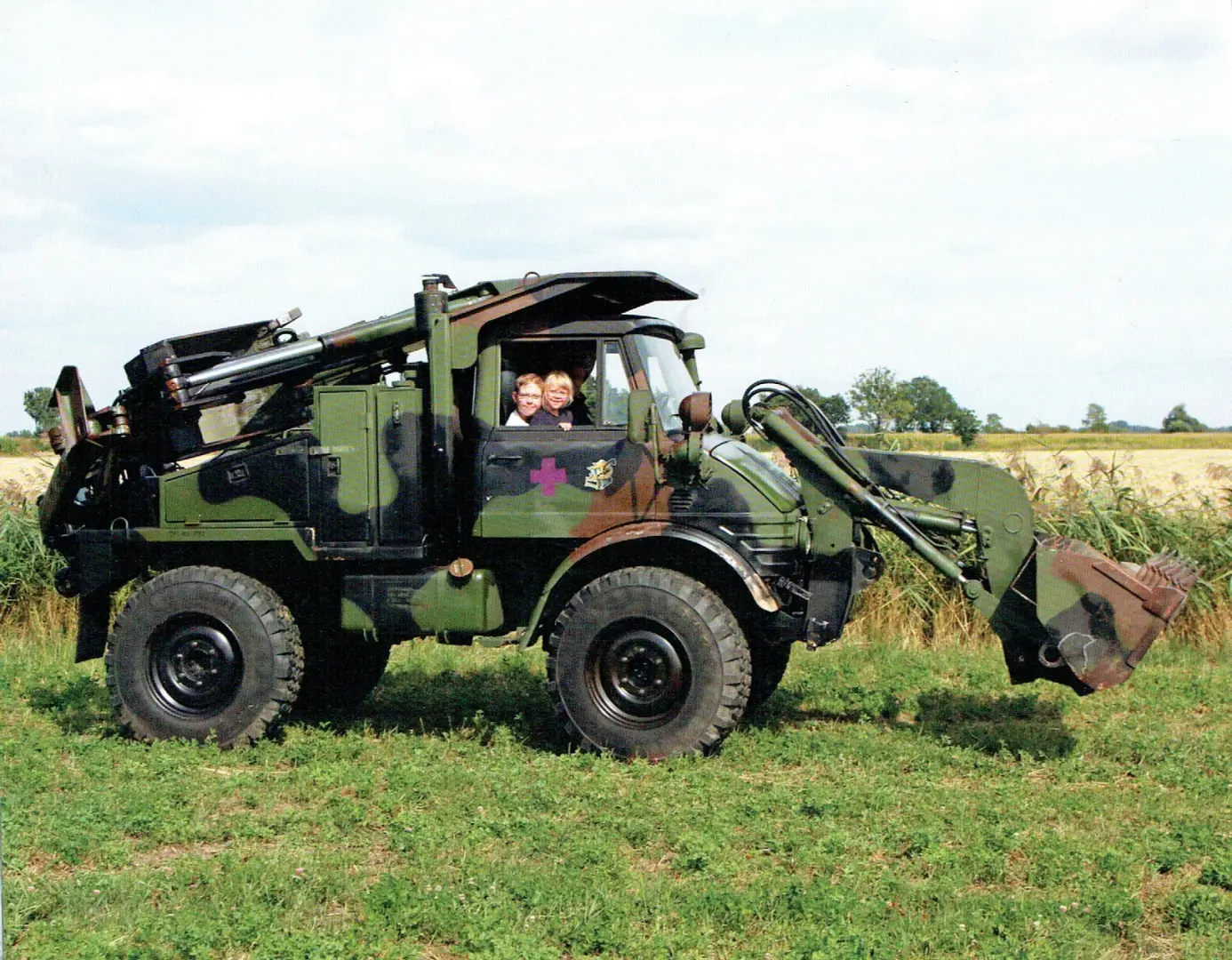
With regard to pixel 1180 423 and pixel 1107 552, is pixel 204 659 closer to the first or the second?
pixel 1107 552

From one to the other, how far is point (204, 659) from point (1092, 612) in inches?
212

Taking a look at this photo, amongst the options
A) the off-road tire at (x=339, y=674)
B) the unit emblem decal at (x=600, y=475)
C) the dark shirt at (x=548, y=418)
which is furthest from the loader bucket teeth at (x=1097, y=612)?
the off-road tire at (x=339, y=674)

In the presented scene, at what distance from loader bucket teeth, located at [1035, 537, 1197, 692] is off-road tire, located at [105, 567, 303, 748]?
15.0 feet

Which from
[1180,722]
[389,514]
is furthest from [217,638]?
[1180,722]

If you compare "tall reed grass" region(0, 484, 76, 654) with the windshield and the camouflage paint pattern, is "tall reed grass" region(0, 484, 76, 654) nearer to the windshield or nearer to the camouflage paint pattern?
the camouflage paint pattern

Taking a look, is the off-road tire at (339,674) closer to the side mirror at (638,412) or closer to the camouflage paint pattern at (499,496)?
the camouflage paint pattern at (499,496)

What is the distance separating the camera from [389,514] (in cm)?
849

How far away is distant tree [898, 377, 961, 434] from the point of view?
57.9 feet

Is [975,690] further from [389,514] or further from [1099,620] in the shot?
[389,514]

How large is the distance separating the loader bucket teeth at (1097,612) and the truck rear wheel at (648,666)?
5.75 feet

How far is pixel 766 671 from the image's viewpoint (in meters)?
9.23

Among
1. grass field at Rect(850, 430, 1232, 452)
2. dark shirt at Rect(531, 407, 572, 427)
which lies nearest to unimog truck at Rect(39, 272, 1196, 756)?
dark shirt at Rect(531, 407, 572, 427)

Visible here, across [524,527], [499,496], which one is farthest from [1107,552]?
[499,496]

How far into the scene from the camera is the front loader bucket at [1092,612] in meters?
7.66
